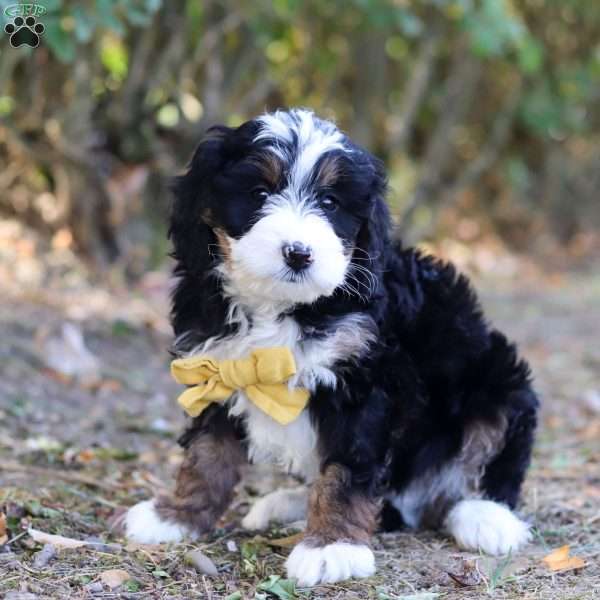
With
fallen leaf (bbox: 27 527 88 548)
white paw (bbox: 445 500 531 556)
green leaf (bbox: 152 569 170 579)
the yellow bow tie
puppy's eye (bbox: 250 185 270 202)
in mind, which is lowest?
green leaf (bbox: 152 569 170 579)

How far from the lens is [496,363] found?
3.98 m

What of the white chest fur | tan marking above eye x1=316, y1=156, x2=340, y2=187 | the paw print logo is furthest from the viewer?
the paw print logo

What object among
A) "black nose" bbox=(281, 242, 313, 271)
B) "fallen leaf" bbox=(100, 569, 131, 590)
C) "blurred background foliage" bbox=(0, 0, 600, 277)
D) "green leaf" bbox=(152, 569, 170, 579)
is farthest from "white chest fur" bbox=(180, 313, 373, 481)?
"blurred background foliage" bbox=(0, 0, 600, 277)

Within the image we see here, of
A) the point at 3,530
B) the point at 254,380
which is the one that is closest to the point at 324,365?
the point at 254,380

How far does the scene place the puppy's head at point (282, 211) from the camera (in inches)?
125

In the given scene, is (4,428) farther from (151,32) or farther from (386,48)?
(386,48)

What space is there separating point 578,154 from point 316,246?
Result: 11.2 metres

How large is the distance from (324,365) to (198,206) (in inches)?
29.0

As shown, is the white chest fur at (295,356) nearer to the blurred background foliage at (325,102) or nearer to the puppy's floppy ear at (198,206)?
the puppy's floppy ear at (198,206)

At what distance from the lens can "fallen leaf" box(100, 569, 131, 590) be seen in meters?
3.14

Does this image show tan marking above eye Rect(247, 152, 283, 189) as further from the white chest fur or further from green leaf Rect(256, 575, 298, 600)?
green leaf Rect(256, 575, 298, 600)

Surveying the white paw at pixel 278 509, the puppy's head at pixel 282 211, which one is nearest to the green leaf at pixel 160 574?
Answer: the white paw at pixel 278 509

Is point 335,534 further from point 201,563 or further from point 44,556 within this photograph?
point 44,556

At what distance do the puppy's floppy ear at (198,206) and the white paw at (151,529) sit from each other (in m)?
0.96
